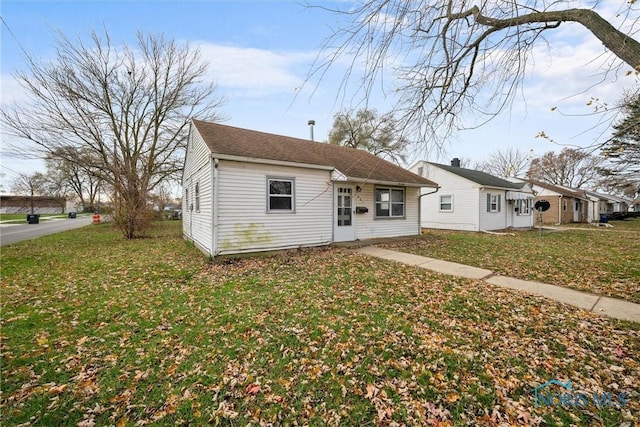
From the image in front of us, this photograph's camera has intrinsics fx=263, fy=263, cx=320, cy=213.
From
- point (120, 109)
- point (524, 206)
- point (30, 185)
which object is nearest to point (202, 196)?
point (120, 109)

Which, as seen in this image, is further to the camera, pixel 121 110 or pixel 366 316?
pixel 121 110

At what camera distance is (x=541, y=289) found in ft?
17.6

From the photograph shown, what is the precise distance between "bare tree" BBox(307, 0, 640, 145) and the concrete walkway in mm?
3673

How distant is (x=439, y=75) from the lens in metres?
4.17


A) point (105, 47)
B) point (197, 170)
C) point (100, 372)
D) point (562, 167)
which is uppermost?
point (105, 47)

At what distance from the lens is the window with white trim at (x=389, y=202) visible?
12.0 metres

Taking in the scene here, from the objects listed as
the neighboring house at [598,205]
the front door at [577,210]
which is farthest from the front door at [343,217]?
the neighboring house at [598,205]

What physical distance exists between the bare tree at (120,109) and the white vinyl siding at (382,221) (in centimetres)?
1106

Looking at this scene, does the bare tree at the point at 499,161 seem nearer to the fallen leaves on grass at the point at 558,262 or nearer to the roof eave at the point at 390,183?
the fallen leaves on grass at the point at 558,262

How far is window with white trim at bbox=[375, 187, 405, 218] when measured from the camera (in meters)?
12.0

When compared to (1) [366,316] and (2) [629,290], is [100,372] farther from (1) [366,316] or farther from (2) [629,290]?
(2) [629,290]

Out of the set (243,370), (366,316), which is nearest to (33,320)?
(243,370)

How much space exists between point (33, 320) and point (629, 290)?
10.8 meters
